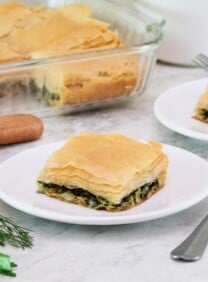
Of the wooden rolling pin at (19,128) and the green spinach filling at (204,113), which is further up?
the green spinach filling at (204,113)

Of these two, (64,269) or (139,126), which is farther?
(139,126)

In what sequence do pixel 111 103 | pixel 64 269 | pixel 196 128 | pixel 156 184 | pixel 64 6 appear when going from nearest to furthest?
1. pixel 64 269
2. pixel 156 184
3. pixel 196 128
4. pixel 111 103
5. pixel 64 6

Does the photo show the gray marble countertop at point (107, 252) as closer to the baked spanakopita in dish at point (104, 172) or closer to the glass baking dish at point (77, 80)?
the baked spanakopita in dish at point (104, 172)

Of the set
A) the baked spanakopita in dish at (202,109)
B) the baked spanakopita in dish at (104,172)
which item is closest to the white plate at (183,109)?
the baked spanakopita in dish at (202,109)

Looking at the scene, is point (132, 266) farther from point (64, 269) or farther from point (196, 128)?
point (196, 128)

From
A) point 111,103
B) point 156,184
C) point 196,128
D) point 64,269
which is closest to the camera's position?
point 64,269

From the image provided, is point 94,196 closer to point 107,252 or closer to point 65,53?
point 107,252

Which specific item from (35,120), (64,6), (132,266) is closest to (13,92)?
(35,120)
